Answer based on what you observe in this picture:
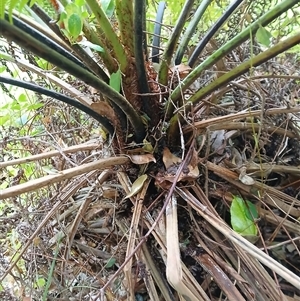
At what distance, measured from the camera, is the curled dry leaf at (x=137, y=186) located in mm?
653

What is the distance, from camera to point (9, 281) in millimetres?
1007

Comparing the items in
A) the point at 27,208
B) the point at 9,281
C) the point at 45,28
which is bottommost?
the point at 9,281

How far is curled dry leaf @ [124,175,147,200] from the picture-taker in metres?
0.65

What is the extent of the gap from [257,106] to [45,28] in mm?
388

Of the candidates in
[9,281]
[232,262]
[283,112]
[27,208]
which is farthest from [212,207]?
[9,281]

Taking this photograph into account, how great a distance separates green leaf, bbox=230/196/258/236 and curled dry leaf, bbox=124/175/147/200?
0.14 meters

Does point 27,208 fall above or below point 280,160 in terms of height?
below

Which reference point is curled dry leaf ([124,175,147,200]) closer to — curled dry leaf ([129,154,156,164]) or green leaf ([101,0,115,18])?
curled dry leaf ([129,154,156,164])

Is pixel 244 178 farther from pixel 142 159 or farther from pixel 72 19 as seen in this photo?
pixel 72 19

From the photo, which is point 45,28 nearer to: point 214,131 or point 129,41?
point 129,41

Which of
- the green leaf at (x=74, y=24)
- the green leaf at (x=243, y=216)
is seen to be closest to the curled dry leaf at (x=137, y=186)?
the green leaf at (x=243, y=216)

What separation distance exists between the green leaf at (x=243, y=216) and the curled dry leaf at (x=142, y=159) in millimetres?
146

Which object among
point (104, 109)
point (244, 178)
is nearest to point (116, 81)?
point (104, 109)

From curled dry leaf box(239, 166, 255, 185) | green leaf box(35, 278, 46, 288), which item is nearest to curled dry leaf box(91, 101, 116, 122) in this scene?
curled dry leaf box(239, 166, 255, 185)
